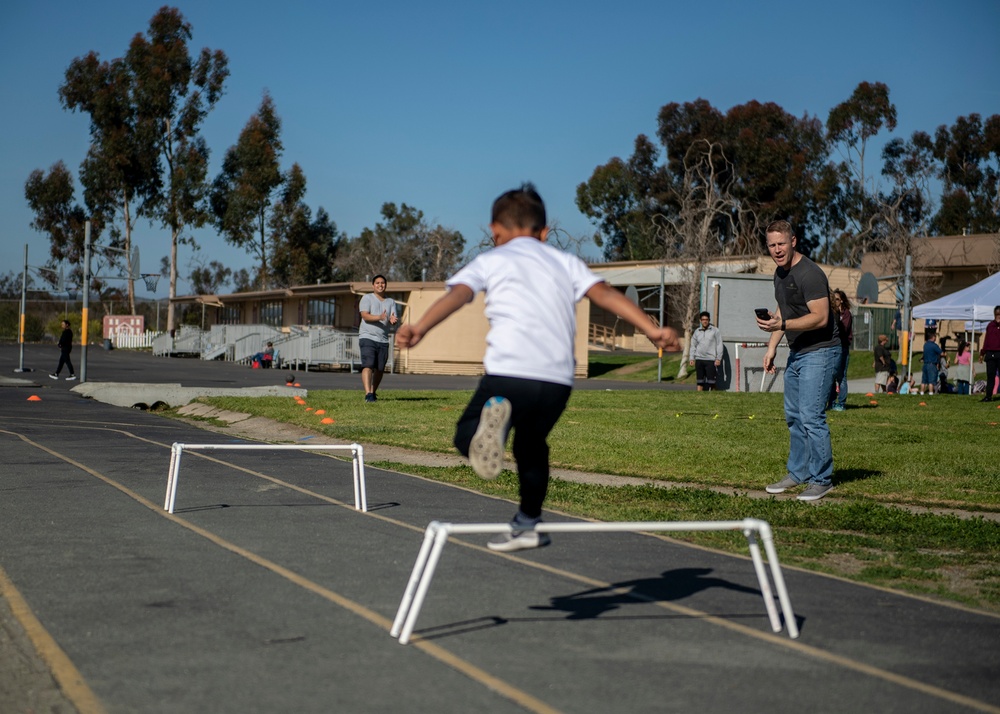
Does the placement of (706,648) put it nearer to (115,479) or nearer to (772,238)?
(772,238)

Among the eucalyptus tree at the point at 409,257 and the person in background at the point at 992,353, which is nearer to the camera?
the person in background at the point at 992,353

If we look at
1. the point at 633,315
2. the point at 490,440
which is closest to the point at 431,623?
the point at 490,440

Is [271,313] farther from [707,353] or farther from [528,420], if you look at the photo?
[528,420]

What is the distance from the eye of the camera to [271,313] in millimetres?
62281

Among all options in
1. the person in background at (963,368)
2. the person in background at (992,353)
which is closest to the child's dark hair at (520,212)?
the person in background at (992,353)

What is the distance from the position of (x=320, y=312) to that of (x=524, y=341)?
49873 millimetres

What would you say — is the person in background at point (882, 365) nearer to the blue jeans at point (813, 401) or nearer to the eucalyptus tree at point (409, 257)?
the blue jeans at point (813, 401)

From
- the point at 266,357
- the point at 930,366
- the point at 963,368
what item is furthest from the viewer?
the point at 266,357

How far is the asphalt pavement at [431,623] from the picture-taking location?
3895 mm

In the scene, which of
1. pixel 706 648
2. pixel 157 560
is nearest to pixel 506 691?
pixel 706 648

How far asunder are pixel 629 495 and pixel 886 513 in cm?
210

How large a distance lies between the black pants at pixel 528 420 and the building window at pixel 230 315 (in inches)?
2547

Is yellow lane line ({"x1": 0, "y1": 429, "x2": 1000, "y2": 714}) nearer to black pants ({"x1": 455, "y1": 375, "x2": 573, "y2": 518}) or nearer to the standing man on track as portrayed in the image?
black pants ({"x1": 455, "y1": 375, "x2": 573, "y2": 518})

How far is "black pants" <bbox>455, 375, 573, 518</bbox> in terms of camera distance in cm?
495
